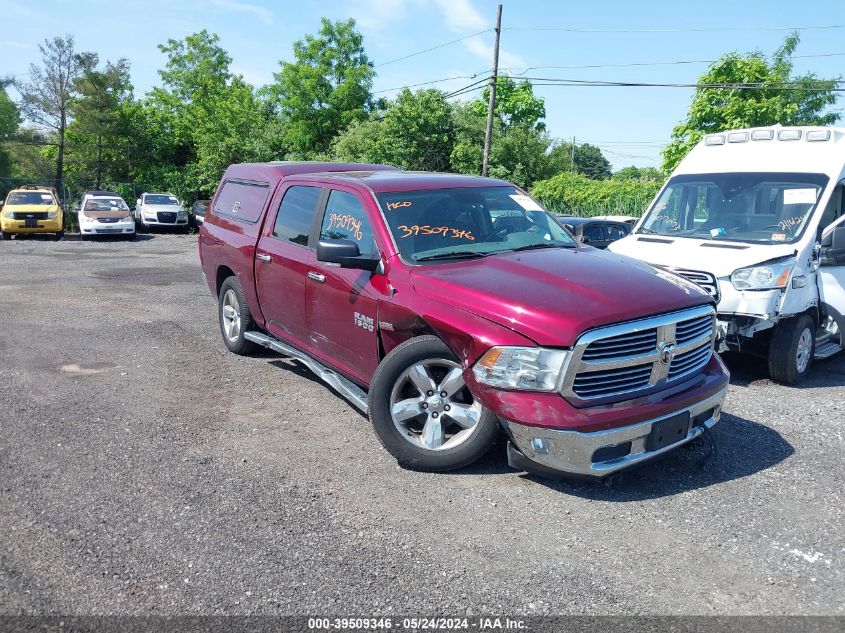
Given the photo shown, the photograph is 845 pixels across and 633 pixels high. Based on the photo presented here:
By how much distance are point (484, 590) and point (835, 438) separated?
3.45 meters

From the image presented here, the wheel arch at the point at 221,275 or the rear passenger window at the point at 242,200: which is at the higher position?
the rear passenger window at the point at 242,200

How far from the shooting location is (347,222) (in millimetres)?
5688

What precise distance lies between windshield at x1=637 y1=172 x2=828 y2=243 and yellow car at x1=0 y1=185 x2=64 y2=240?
21.7 m

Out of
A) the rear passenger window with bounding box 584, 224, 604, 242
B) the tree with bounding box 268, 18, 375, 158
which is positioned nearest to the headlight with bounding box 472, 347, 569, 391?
the rear passenger window with bounding box 584, 224, 604, 242

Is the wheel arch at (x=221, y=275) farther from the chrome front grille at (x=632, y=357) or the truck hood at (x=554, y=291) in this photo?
the chrome front grille at (x=632, y=357)

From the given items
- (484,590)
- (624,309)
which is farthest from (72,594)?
(624,309)

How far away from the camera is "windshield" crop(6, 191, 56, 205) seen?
24431mm

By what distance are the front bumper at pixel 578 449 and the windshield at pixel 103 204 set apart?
2455 cm

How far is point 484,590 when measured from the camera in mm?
3422

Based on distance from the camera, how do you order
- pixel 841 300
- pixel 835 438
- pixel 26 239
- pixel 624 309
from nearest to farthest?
pixel 624 309 → pixel 835 438 → pixel 841 300 → pixel 26 239

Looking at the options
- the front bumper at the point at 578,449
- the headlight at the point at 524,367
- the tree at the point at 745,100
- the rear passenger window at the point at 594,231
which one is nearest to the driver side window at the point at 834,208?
the front bumper at the point at 578,449

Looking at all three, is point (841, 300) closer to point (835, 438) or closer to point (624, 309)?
point (835, 438)

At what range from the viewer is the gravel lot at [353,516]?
339 cm

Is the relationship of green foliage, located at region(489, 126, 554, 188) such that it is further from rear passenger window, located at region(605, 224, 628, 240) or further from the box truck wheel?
the box truck wheel
